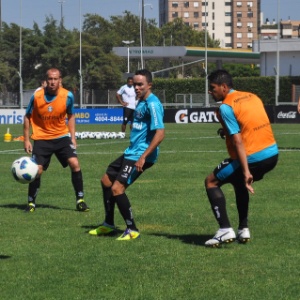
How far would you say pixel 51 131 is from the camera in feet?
43.6

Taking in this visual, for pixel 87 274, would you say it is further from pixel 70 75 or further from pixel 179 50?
pixel 179 50

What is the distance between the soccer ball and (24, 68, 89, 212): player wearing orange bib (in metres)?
1.91

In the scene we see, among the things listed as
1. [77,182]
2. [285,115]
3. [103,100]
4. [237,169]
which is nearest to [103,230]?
[237,169]

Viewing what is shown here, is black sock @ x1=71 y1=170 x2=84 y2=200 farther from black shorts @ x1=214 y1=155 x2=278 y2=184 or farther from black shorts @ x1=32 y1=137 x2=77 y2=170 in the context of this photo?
black shorts @ x1=214 y1=155 x2=278 y2=184

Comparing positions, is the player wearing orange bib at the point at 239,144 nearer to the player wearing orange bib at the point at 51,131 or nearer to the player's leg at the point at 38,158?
the player wearing orange bib at the point at 51,131

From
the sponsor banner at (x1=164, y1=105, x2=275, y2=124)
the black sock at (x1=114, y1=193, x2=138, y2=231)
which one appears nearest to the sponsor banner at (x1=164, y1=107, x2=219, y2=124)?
the sponsor banner at (x1=164, y1=105, x2=275, y2=124)

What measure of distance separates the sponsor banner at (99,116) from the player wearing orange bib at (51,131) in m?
35.3

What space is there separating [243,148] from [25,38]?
73.5 meters

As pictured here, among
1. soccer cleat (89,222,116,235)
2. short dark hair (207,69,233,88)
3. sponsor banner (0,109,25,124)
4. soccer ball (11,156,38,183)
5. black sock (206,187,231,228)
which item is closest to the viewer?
short dark hair (207,69,233,88)

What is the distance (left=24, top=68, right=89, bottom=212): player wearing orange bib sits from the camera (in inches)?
516

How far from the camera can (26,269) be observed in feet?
28.5

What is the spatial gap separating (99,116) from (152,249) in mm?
39591

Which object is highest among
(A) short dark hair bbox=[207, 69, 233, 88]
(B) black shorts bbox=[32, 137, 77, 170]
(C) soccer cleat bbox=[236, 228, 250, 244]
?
(A) short dark hair bbox=[207, 69, 233, 88]

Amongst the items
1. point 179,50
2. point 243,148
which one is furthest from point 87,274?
point 179,50
